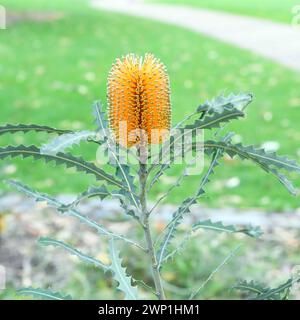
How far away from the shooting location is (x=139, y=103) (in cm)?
100

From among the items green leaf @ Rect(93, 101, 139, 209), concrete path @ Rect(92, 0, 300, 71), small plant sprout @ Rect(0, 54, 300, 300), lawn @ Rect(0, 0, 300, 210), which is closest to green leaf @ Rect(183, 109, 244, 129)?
small plant sprout @ Rect(0, 54, 300, 300)

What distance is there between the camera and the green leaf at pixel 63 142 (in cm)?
83

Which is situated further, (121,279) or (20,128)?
(121,279)

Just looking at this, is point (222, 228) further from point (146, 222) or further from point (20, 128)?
point (20, 128)

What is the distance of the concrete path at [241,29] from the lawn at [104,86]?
50 centimetres

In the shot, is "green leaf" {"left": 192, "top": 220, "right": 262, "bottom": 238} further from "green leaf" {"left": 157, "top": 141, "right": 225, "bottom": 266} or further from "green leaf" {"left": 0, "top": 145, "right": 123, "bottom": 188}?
"green leaf" {"left": 0, "top": 145, "right": 123, "bottom": 188}

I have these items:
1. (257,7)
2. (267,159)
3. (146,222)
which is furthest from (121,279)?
(257,7)

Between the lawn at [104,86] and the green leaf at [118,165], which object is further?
the lawn at [104,86]

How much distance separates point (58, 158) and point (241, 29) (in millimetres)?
15269

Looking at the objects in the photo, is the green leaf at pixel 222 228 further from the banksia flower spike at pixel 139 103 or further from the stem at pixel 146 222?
the banksia flower spike at pixel 139 103

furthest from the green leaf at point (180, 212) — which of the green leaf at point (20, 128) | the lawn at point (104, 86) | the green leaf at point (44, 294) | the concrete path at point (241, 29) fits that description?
the concrete path at point (241, 29)

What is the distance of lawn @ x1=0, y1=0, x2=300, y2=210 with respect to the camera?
5.62 meters
